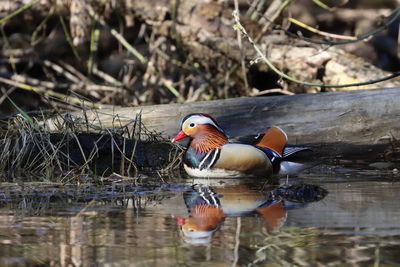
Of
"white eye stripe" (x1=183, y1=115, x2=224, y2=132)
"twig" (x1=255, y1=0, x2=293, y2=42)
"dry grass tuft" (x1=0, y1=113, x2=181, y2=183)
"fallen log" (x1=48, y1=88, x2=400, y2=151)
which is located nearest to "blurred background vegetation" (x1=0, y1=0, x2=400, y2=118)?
"twig" (x1=255, y1=0, x2=293, y2=42)

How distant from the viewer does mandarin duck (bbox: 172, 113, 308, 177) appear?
6.03 meters

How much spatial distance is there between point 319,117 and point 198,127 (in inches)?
40.1

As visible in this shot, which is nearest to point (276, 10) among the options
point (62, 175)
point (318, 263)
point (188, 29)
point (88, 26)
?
point (188, 29)

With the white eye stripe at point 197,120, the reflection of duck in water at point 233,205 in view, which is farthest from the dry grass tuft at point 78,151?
the reflection of duck in water at point 233,205

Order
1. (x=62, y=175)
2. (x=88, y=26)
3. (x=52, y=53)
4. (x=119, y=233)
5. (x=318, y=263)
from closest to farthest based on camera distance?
(x=318, y=263) < (x=119, y=233) < (x=62, y=175) < (x=88, y=26) < (x=52, y=53)

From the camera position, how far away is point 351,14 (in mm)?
12492

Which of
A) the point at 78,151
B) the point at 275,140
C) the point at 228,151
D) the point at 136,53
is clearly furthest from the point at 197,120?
the point at 136,53

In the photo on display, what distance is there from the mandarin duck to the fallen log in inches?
12.3

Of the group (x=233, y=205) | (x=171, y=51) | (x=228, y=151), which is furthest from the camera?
(x=171, y=51)

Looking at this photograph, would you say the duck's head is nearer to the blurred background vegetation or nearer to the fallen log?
the fallen log

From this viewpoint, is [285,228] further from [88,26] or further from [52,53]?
[52,53]

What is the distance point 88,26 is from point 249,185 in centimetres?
514

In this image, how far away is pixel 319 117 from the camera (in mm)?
6672

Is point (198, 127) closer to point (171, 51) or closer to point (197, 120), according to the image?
A: point (197, 120)
